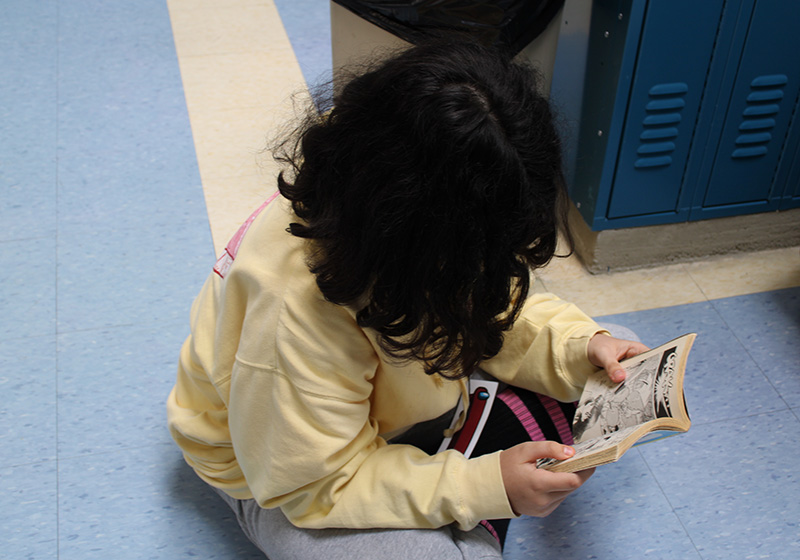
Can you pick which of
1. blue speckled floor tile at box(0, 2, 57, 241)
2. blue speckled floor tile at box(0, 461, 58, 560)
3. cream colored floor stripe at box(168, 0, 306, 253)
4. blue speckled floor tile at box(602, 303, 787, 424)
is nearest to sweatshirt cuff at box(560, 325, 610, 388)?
blue speckled floor tile at box(602, 303, 787, 424)

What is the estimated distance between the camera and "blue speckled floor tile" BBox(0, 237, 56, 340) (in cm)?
172

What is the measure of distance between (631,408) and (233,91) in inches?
77.2

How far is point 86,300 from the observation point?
1.79m

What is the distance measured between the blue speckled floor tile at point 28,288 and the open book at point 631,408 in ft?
A: 4.00

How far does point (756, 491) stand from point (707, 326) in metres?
0.45

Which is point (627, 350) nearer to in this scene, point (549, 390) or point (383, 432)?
point (549, 390)

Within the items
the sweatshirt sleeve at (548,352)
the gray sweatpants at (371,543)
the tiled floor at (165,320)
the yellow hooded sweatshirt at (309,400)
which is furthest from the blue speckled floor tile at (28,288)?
the sweatshirt sleeve at (548,352)

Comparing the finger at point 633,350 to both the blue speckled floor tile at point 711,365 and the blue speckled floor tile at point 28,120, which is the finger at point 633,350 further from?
the blue speckled floor tile at point 28,120

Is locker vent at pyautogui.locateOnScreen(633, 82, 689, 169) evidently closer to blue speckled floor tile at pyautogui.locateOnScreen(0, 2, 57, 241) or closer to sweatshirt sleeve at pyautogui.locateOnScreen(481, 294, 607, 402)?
sweatshirt sleeve at pyautogui.locateOnScreen(481, 294, 607, 402)

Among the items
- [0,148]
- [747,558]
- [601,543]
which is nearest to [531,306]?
[601,543]

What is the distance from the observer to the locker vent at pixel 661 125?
1635 millimetres

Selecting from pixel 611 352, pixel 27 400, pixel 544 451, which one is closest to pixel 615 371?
pixel 611 352

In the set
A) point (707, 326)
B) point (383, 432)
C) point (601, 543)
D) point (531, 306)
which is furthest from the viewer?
point (707, 326)

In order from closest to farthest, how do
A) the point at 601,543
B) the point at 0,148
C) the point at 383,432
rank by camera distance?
the point at 383,432 → the point at 601,543 → the point at 0,148
